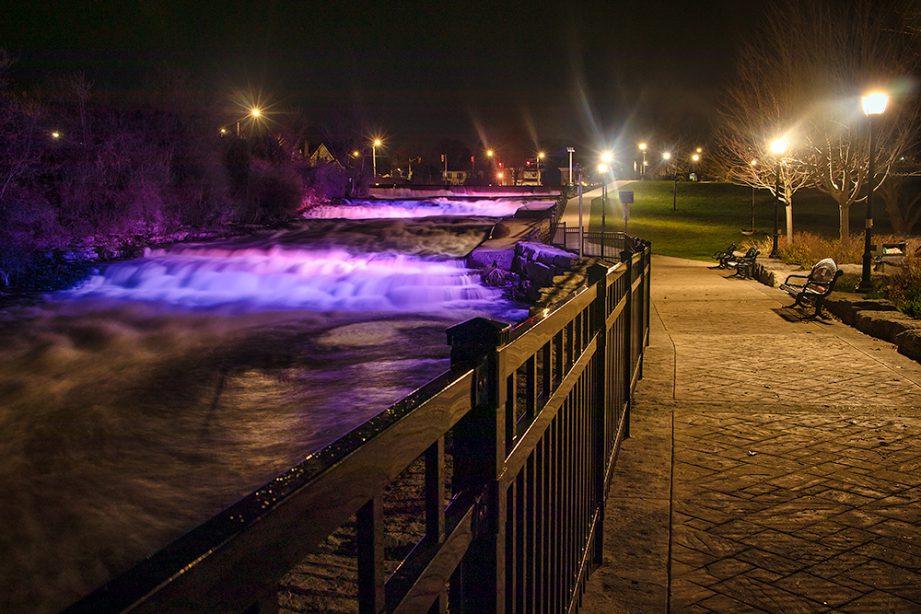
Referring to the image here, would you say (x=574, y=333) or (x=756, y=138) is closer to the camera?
(x=574, y=333)

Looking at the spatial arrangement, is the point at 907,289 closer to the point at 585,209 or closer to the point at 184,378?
the point at 184,378

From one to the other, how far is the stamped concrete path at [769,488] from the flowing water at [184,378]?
193 inches

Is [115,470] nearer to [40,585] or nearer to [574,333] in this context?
[40,585]

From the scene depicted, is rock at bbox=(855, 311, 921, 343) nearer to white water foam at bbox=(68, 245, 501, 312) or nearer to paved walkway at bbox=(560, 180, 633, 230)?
white water foam at bbox=(68, 245, 501, 312)

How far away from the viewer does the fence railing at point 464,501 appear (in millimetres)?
1066

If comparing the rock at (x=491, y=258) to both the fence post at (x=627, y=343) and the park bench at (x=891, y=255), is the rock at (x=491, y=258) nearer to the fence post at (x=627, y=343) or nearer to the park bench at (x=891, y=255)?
the park bench at (x=891, y=255)

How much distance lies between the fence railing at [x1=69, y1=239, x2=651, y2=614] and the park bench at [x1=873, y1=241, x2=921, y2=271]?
16.3m

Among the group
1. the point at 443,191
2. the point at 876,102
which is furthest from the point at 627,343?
the point at 443,191

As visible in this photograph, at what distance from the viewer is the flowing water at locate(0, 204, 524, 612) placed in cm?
877

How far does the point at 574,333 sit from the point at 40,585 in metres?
5.95

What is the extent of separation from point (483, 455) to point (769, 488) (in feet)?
14.3

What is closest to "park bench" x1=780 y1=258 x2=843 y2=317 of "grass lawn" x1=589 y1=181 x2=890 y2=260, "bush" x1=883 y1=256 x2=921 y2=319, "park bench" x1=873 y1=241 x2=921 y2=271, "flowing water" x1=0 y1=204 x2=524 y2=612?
"bush" x1=883 y1=256 x2=921 y2=319

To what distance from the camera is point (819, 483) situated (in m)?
6.06

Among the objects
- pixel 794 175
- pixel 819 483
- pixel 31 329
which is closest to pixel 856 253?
pixel 794 175
